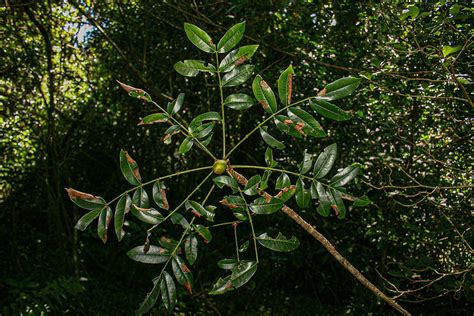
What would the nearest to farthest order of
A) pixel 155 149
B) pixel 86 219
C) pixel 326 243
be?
pixel 326 243 < pixel 86 219 < pixel 155 149

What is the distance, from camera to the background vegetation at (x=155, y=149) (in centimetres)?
246

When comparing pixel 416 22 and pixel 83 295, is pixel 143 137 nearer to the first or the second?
pixel 83 295

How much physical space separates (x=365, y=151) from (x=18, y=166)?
2.36m

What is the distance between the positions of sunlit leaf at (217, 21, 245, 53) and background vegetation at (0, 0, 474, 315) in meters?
1.51

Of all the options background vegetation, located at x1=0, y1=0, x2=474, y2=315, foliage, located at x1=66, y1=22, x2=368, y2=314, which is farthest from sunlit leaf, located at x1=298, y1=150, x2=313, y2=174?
background vegetation, located at x1=0, y1=0, x2=474, y2=315

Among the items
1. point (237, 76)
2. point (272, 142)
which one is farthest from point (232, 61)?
point (272, 142)

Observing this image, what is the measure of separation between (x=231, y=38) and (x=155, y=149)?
3227mm

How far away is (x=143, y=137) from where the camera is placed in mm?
3906

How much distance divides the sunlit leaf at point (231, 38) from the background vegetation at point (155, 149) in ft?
4.97

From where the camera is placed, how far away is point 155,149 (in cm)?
392

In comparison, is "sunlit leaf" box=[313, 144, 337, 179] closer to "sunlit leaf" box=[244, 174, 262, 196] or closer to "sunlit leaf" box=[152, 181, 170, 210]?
"sunlit leaf" box=[244, 174, 262, 196]

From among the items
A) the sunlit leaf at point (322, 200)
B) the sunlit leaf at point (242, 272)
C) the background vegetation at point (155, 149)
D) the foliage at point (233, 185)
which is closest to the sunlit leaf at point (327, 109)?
the foliage at point (233, 185)

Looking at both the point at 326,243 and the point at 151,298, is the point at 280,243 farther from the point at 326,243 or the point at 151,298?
the point at 151,298

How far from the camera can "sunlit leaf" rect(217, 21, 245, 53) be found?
0.73 m
